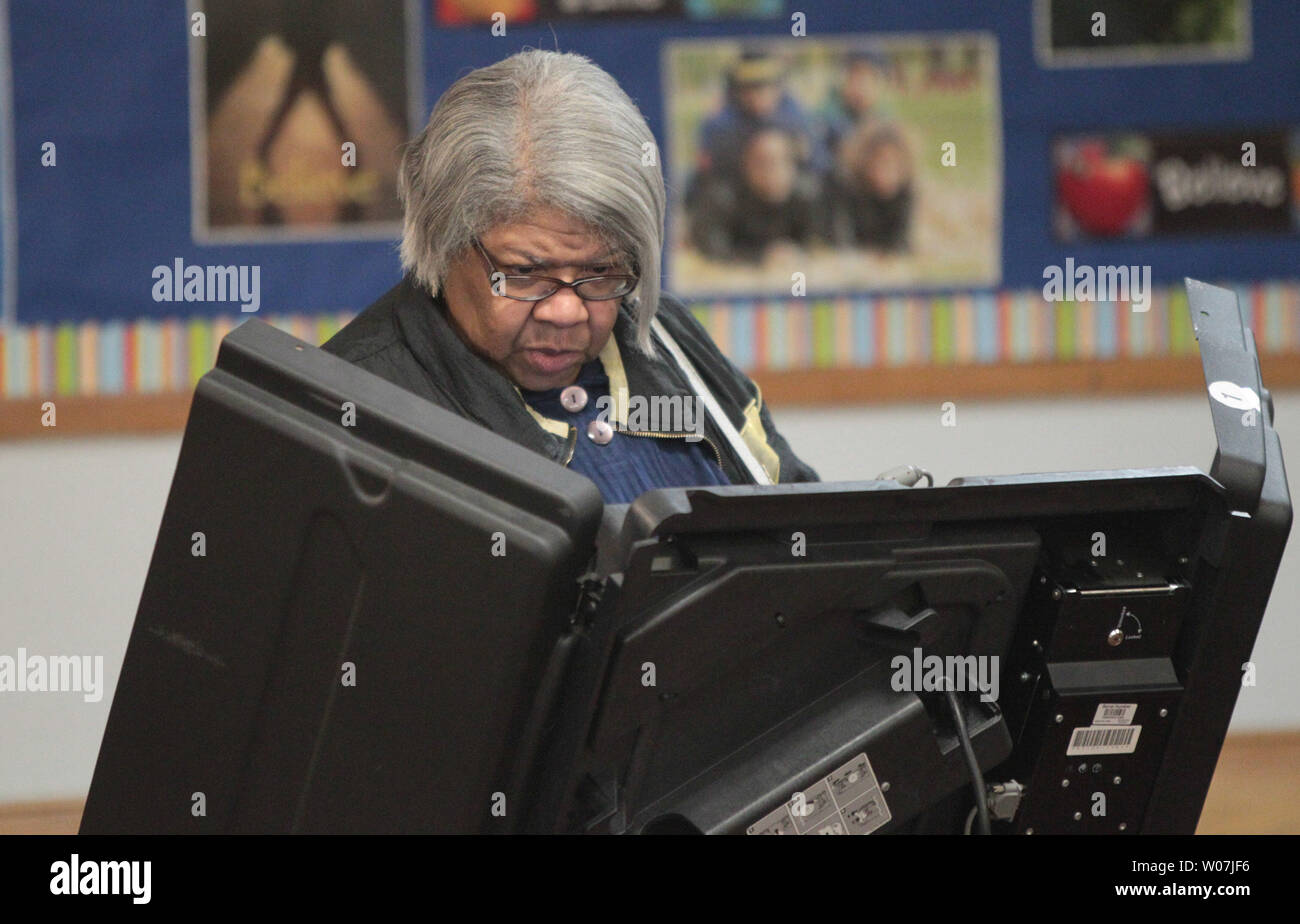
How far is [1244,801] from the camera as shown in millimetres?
3229

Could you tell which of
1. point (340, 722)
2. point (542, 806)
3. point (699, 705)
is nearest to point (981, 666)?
point (699, 705)

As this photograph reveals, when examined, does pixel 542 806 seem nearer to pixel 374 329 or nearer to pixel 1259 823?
pixel 374 329

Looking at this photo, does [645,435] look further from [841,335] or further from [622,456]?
[841,335]

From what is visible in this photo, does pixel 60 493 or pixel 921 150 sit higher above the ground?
pixel 921 150

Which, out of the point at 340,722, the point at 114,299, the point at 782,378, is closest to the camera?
the point at 340,722

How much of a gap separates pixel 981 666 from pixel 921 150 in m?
2.19

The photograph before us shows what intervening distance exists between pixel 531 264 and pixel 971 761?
683 millimetres

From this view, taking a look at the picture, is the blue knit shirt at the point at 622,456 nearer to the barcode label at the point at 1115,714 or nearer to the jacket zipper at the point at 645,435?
the jacket zipper at the point at 645,435

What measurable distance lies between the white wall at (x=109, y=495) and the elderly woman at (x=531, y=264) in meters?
1.64

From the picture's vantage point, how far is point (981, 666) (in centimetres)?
113

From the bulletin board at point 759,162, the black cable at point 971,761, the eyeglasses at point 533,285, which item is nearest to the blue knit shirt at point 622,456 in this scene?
the eyeglasses at point 533,285

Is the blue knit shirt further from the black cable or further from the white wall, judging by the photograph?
the white wall

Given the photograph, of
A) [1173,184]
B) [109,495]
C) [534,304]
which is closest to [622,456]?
[534,304]

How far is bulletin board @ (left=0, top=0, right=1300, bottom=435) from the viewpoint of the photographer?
2945 mm
